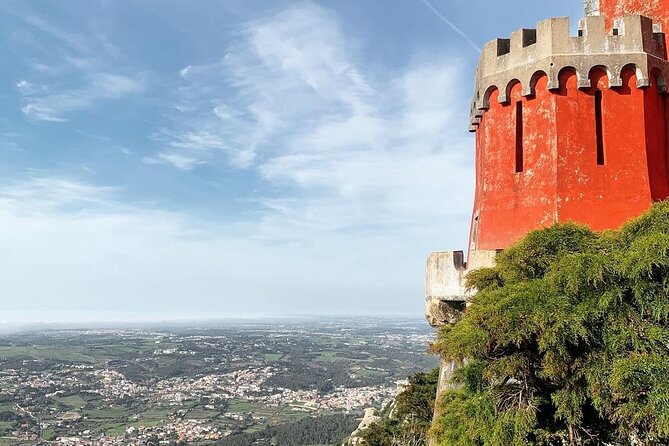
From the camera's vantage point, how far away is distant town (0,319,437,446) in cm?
7444

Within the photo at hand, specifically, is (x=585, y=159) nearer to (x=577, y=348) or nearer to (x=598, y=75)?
(x=598, y=75)

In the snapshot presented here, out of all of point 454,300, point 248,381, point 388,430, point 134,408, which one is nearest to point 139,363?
point 248,381

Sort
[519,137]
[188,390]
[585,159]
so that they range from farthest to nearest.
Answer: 1. [188,390]
2. [519,137]
3. [585,159]

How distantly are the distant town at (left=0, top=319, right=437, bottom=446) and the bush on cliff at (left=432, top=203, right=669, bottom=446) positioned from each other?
4722 centimetres

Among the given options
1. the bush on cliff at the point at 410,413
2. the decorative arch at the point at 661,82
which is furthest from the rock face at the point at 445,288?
the bush on cliff at the point at 410,413

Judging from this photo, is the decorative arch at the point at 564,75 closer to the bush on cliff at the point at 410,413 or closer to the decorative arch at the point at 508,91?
the decorative arch at the point at 508,91

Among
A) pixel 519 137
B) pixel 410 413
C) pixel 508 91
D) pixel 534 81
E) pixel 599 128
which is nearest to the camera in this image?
pixel 599 128

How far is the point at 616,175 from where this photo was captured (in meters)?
8.68

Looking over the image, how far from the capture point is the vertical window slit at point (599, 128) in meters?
8.81

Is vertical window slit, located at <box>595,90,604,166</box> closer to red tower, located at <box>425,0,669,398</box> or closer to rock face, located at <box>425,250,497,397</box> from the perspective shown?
red tower, located at <box>425,0,669,398</box>

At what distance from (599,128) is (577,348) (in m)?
4.19

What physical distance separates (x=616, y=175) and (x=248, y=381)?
116 m

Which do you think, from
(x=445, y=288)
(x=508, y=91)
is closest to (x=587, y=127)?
(x=508, y=91)

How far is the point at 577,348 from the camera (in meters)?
6.00
